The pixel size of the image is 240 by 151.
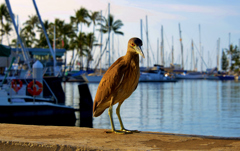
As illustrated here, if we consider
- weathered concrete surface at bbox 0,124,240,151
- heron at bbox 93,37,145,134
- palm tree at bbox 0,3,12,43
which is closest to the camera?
weathered concrete surface at bbox 0,124,240,151

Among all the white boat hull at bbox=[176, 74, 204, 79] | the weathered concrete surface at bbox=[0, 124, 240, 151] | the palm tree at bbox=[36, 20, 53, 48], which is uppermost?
the palm tree at bbox=[36, 20, 53, 48]

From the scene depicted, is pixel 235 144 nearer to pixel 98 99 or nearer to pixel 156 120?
pixel 98 99

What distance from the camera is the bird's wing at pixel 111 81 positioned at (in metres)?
5.62

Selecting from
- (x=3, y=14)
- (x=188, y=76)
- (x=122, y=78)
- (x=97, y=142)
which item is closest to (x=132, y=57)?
(x=122, y=78)

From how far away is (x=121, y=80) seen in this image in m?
5.61

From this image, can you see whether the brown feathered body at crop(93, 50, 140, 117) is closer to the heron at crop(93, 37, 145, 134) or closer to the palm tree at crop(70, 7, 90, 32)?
the heron at crop(93, 37, 145, 134)

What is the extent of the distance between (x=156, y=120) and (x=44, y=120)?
7.76m

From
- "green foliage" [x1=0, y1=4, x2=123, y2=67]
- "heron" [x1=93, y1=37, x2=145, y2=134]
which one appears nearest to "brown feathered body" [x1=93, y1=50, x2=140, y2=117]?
"heron" [x1=93, y1=37, x2=145, y2=134]

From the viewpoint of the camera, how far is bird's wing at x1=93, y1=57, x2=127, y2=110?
5625 millimetres

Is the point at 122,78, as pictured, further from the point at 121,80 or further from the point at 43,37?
the point at 43,37

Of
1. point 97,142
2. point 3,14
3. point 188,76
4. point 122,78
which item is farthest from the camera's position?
point 188,76

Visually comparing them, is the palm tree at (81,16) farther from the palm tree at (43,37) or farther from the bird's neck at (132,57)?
the bird's neck at (132,57)

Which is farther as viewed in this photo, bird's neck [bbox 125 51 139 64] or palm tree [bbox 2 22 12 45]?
palm tree [bbox 2 22 12 45]

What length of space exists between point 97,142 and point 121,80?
129cm
